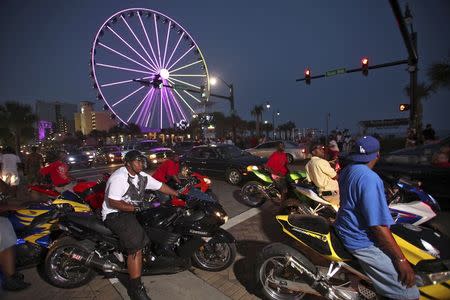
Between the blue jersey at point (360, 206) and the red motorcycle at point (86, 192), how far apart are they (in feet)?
16.1

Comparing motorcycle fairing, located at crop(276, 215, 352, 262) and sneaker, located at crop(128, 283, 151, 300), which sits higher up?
motorcycle fairing, located at crop(276, 215, 352, 262)

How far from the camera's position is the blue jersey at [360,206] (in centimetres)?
238

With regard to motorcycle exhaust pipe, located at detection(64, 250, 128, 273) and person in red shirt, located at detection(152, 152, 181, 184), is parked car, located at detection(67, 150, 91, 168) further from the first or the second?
motorcycle exhaust pipe, located at detection(64, 250, 128, 273)

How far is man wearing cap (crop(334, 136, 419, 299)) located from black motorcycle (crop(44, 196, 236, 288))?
6.14ft

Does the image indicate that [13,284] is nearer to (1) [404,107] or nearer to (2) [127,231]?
(2) [127,231]

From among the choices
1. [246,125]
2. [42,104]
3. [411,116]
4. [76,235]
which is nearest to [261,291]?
[76,235]

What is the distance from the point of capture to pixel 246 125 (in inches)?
3617

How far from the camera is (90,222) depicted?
3930 mm

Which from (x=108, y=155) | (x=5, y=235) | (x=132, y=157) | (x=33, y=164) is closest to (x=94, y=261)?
(x=5, y=235)

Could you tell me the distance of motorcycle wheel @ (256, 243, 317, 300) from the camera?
3.30 m

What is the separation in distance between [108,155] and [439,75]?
70.2 ft

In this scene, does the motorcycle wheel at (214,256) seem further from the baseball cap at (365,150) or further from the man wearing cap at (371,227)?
the baseball cap at (365,150)

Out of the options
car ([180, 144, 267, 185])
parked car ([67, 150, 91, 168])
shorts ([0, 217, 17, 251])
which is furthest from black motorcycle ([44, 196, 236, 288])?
parked car ([67, 150, 91, 168])

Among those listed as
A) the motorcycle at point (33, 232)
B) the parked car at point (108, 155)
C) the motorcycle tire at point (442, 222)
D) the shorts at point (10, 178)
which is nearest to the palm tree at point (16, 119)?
the parked car at point (108, 155)
